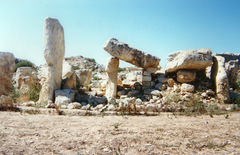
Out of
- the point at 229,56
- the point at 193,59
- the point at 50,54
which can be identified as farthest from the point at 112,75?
the point at 229,56

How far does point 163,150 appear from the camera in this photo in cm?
269

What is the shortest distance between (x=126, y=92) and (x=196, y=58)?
3163 millimetres

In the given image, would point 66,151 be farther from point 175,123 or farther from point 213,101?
point 213,101

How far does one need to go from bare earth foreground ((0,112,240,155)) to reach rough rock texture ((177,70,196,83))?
122 inches

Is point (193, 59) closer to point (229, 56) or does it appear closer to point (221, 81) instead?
point (221, 81)

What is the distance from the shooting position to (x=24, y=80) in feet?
21.4

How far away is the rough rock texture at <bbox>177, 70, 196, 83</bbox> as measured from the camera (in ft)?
22.9

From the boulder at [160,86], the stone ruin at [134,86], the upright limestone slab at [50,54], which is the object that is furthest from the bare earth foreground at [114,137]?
→ the boulder at [160,86]

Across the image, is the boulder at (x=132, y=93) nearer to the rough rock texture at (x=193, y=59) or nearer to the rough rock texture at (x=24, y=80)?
the rough rock texture at (x=193, y=59)

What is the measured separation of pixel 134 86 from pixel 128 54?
170 centimetres

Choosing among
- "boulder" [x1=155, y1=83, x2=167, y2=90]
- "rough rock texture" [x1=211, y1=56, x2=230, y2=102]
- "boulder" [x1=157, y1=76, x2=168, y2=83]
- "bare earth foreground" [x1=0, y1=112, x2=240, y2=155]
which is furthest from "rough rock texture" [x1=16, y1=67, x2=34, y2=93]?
"rough rock texture" [x1=211, y1=56, x2=230, y2=102]

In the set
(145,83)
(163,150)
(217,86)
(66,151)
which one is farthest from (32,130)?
(217,86)

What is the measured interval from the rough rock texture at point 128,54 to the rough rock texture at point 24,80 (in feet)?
10.6

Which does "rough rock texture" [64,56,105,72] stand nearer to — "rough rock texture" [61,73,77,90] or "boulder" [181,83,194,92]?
"rough rock texture" [61,73,77,90]
